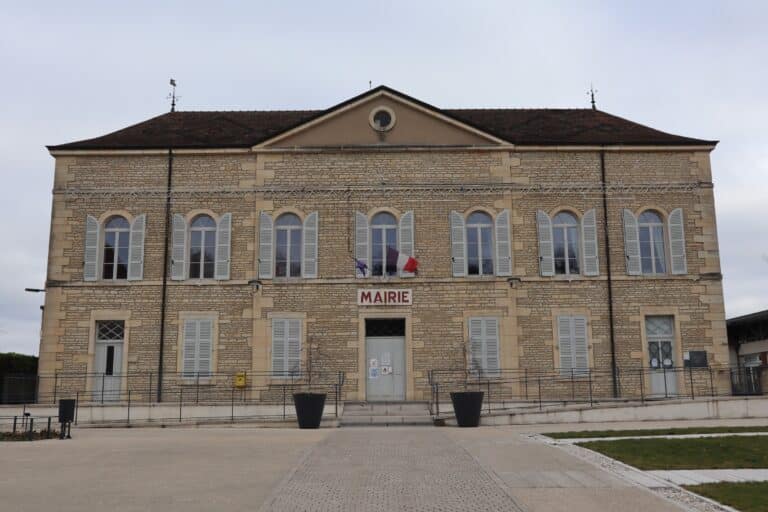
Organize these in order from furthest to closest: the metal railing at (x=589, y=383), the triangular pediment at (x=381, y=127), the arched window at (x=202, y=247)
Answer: the triangular pediment at (x=381, y=127) < the arched window at (x=202, y=247) < the metal railing at (x=589, y=383)

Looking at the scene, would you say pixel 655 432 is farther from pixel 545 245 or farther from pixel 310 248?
pixel 310 248

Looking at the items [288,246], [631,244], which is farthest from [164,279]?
[631,244]

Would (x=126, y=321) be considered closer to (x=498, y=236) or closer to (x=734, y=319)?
(x=498, y=236)

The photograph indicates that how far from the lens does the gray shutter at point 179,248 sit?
1997 cm

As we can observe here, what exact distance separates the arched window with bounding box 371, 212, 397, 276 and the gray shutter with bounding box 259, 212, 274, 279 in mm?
2691

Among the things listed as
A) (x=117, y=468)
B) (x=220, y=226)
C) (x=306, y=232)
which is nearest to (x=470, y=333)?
(x=306, y=232)

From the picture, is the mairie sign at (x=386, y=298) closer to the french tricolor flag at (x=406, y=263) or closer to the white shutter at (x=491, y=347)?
the french tricolor flag at (x=406, y=263)

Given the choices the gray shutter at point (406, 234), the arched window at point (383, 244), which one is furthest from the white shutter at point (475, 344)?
the arched window at point (383, 244)

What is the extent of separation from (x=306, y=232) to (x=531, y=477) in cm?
1273

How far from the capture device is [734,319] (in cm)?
2641

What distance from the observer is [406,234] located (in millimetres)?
20062

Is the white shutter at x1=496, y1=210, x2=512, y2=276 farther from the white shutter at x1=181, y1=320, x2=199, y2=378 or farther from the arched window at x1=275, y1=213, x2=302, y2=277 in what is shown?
the white shutter at x1=181, y1=320, x2=199, y2=378

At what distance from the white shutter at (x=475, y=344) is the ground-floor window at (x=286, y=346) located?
14.3ft

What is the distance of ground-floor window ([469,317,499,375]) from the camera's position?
19234mm
